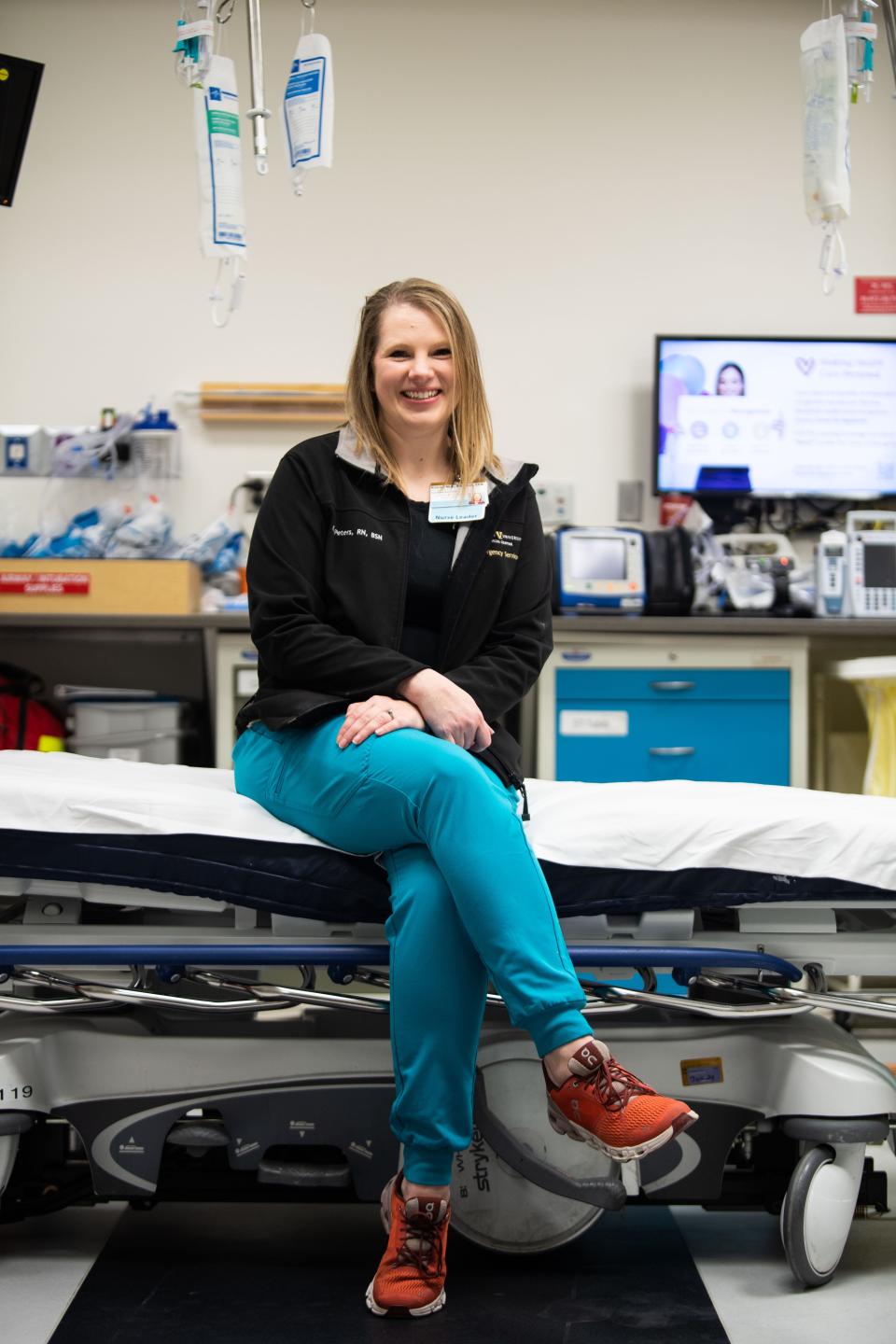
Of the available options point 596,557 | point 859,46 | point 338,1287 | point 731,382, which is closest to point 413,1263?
point 338,1287

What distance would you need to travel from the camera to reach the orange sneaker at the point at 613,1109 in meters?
1.51

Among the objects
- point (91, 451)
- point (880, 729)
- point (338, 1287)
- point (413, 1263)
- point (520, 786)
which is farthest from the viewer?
point (91, 451)

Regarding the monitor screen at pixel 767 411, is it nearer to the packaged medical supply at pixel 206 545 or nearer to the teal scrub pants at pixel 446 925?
the packaged medical supply at pixel 206 545

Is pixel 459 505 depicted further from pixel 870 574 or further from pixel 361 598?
pixel 870 574

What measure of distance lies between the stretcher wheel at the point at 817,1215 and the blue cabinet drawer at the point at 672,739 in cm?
192

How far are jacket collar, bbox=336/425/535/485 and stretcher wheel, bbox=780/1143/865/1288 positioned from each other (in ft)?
3.50

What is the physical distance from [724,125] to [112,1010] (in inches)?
144

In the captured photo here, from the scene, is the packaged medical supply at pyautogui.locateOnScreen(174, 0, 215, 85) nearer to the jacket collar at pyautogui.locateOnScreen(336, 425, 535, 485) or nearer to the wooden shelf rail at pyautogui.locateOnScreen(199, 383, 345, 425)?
the jacket collar at pyautogui.locateOnScreen(336, 425, 535, 485)

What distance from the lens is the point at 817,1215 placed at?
5.70ft

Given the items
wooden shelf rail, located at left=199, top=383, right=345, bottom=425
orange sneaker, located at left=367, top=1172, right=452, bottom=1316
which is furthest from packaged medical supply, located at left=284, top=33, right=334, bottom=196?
wooden shelf rail, located at left=199, top=383, right=345, bottom=425

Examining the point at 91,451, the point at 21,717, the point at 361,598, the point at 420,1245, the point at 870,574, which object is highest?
the point at 91,451

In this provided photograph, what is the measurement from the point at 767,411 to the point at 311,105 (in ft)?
7.92

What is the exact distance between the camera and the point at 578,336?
14.4 feet

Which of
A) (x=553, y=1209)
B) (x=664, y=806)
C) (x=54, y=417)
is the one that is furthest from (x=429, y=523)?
(x=54, y=417)
